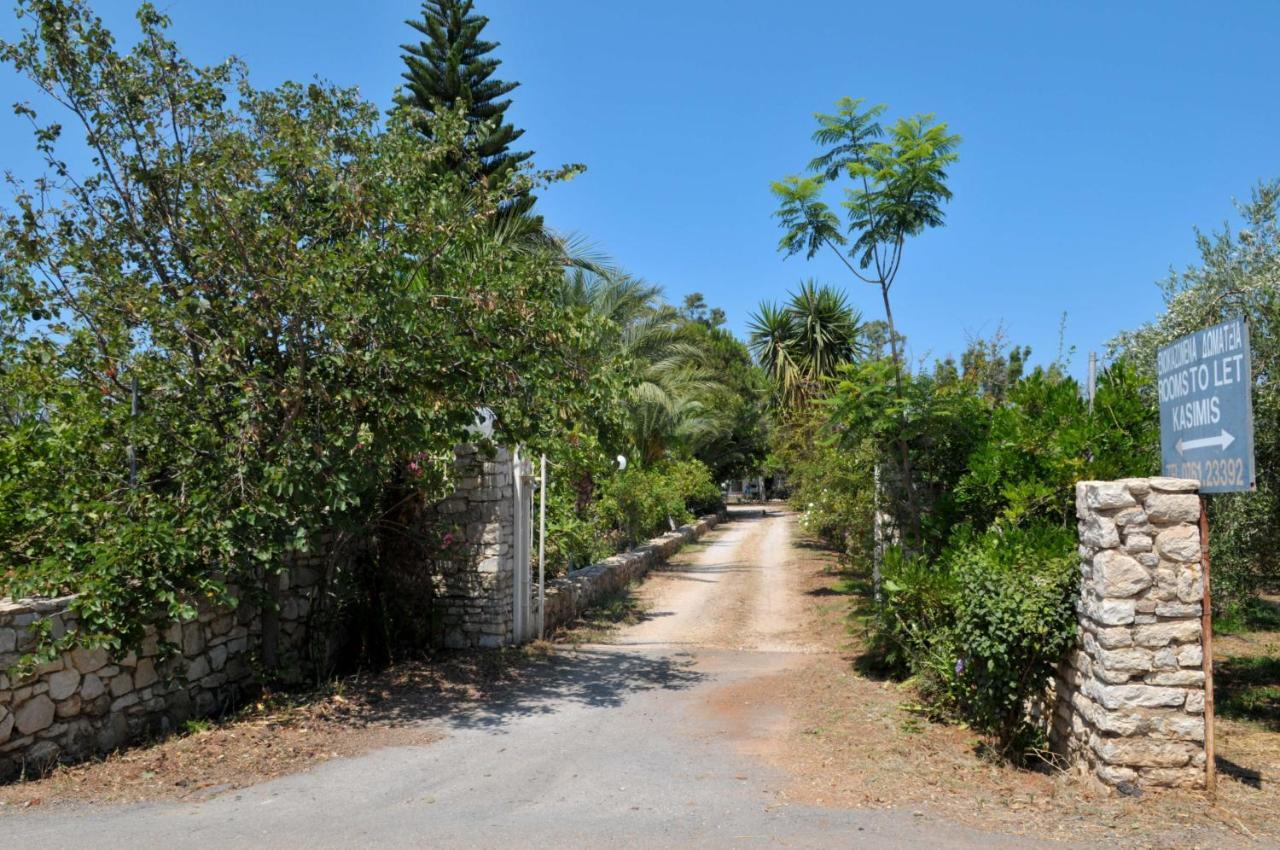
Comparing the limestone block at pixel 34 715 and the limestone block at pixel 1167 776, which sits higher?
the limestone block at pixel 34 715

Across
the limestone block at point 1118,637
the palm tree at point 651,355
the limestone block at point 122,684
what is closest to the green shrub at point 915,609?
the limestone block at point 1118,637

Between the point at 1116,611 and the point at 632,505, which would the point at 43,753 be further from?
the point at 632,505

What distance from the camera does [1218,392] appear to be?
19.2ft

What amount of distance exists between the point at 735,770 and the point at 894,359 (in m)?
5.08

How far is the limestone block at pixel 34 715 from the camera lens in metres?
6.32

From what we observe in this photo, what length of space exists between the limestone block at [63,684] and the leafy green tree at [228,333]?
0.60 metres

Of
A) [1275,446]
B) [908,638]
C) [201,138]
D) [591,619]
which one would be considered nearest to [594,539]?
[591,619]

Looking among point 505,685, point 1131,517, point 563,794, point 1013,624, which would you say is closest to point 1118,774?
point 1013,624

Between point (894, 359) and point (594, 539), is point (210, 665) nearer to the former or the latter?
point (894, 359)

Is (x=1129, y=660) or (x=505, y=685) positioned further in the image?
(x=505, y=685)

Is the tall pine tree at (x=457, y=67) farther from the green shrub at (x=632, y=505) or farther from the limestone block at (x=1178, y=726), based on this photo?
the limestone block at (x=1178, y=726)

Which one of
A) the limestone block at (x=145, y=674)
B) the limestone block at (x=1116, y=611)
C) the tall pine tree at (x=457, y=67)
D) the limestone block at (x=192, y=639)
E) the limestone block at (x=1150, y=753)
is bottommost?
the limestone block at (x=1150, y=753)

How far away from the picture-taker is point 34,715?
6.41m

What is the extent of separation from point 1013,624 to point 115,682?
6803 mm
